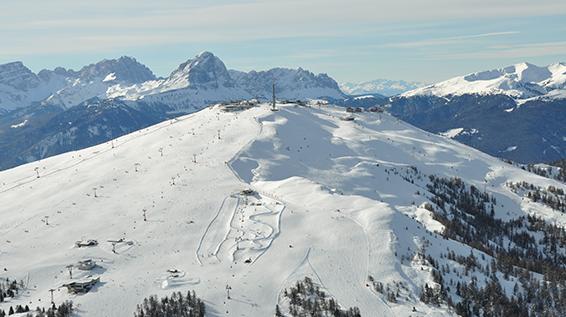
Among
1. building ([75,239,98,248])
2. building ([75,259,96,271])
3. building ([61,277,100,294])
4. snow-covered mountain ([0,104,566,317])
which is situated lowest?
snow-covered mountain ([0,104,566,317])

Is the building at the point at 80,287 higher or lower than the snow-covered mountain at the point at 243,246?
higher

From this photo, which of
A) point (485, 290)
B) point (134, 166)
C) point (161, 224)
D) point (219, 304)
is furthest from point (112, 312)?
point (134, 166)

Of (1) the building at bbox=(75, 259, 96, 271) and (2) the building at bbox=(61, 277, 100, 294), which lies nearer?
(2) the building at bbox=(61, 277, 100, 294)

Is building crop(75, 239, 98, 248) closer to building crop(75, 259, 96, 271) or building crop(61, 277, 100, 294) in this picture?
building crop(75, 259, 96, 271)

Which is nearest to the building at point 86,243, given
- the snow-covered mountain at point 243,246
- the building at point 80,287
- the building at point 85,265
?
Result: the snow-covered mountain at point 243,246

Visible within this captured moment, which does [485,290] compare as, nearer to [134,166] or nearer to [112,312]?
[112,312]

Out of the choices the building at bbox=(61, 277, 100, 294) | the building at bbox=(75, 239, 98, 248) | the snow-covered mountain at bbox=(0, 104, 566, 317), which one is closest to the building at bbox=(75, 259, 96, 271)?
the snow-covered mountain at bbox=(0, 104, 566, 317)

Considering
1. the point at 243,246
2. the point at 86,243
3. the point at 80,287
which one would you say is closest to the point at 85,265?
the point at 80,287

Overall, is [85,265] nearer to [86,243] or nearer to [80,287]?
[80,287]

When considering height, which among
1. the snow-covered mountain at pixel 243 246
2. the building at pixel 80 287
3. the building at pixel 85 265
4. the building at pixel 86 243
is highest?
the building at pixel 80 287

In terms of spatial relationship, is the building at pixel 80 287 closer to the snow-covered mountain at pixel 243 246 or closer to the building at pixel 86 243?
the snow-covered mountain at pixel 243 246

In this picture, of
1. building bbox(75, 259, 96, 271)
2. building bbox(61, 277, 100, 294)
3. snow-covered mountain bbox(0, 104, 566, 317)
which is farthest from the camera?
building bbox(75, 259, 96, 271)
